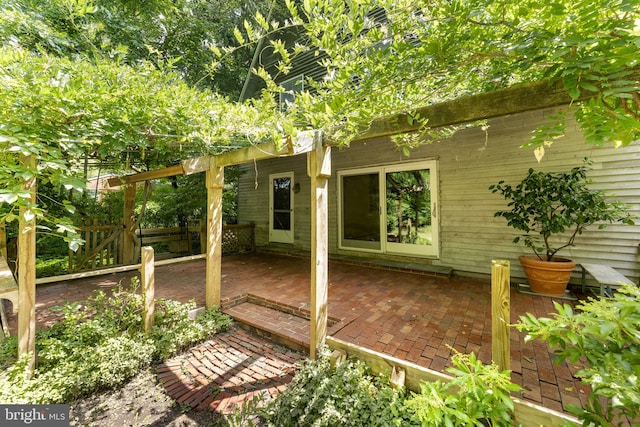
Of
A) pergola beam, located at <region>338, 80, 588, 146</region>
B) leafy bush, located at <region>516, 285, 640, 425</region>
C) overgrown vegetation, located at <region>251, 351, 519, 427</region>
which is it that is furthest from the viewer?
overgrown vegetation, located at <region>251, 351, 519, 427</region>

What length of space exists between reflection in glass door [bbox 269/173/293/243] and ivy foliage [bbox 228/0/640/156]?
5.51 metres

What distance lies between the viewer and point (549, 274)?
12.3 feet

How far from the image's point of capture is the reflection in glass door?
310 inches

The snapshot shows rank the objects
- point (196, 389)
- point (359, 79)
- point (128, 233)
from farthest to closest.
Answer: point (128, 233)
point (196, 389)
point (359, 79)

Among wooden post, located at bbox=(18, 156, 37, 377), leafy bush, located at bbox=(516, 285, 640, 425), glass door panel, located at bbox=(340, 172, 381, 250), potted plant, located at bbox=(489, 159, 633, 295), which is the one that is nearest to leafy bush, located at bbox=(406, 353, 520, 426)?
leafy bush, located at bbox=(516, 285, 640, 425)

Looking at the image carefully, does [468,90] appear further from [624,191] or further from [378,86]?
[624,191]

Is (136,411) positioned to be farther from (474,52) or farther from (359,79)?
(474,52)

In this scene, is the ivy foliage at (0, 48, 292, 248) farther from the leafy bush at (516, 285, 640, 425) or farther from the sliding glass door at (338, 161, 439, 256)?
the sliding glass door at (338, 161, 439, 256)

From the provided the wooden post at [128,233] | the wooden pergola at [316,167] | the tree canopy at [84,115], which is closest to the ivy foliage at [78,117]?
the tree canopy at [84,115]

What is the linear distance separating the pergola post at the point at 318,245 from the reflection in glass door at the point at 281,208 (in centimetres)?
513

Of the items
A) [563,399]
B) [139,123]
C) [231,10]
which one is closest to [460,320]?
[563,399]

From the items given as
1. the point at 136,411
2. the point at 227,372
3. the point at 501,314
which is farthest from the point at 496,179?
the point at 136,411

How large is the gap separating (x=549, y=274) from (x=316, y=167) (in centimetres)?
384

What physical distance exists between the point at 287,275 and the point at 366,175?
10.1 ft
